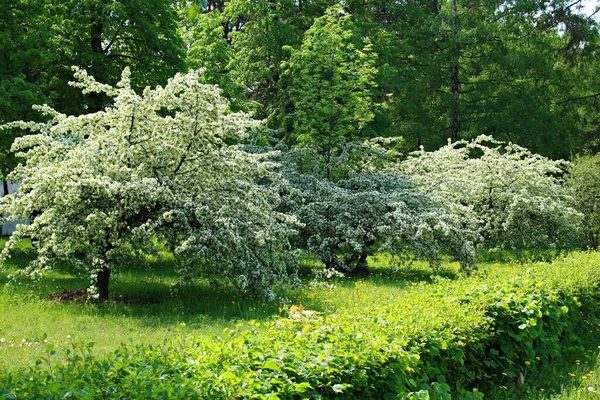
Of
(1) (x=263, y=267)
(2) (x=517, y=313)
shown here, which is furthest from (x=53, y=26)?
(2) (x=517, y=313)

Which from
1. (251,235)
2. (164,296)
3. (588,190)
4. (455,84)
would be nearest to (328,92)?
(251,235)

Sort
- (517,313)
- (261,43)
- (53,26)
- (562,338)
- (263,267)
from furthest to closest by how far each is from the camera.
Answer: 1. (261,43)
2. (53,26)
3. (263,267)
4. (562,338)
5. (517,313)

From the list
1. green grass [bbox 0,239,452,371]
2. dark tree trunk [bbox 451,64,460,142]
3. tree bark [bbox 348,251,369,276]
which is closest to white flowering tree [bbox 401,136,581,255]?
tree bark [bbox 348,251,369,276]

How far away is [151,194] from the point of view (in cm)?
937

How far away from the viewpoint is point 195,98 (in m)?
10.3

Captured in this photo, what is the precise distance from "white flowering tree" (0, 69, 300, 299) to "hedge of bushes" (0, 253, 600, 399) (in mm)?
3655

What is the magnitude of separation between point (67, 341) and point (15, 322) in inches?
60.2

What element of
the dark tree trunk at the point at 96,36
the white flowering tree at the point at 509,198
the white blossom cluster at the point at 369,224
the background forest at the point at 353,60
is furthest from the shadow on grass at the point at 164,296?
the dark tree trunk at the point at 96,36

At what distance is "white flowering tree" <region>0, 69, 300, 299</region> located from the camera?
9.53 meters

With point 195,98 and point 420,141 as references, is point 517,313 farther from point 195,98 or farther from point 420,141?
point 420,141

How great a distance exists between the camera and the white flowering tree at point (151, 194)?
9.53 m

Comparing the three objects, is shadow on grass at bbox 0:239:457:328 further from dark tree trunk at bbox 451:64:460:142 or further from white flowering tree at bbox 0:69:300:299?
dark tree trunk at bbox 451:64:460:142

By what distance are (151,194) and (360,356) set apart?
570 centimetres

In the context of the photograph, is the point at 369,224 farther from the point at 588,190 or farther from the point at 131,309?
the point at 588,190
